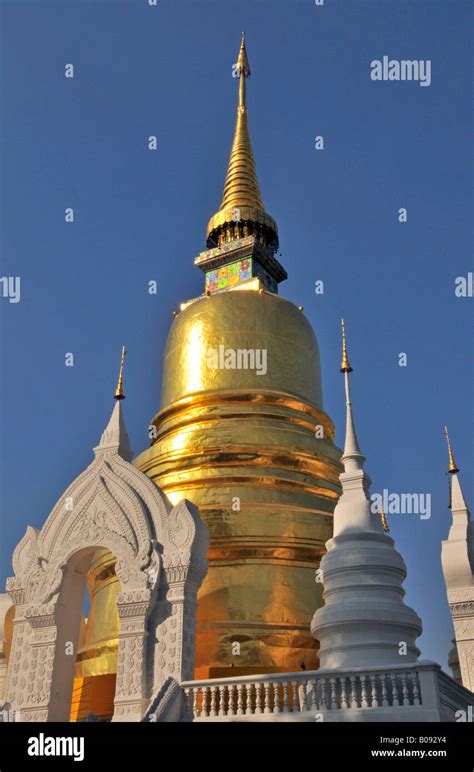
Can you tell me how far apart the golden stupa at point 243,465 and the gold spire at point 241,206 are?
63mm

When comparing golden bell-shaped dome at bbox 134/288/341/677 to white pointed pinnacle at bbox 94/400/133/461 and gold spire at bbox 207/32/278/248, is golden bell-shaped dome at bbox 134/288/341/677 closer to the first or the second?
white pointed pinnacle at bbox 94/400/133/461

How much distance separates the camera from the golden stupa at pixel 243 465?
12711 mm

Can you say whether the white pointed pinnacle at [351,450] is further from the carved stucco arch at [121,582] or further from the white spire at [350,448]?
the carved stucco arch at [121,582]

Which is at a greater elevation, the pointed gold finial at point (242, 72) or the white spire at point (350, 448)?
the pointed gold finial at point (242, 72)

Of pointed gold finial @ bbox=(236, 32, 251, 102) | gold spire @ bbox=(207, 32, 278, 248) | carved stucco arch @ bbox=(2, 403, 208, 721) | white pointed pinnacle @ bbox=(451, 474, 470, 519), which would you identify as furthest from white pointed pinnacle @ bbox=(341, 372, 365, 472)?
pointed gold finial @ bbox=(236, 32, 251, 102)

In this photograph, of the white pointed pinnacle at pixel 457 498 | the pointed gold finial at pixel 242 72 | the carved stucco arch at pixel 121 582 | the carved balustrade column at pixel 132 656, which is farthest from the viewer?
the pointed gold finial at pixel 242 72

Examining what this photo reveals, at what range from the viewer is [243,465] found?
14.9 m

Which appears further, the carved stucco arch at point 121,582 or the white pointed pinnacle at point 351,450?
the white pointed pinnacle at point 351,450

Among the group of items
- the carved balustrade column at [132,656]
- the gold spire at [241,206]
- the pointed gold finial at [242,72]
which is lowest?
the carved balustrade column at [132,656]

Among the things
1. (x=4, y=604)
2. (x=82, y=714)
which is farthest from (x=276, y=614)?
(x=4, y=604)

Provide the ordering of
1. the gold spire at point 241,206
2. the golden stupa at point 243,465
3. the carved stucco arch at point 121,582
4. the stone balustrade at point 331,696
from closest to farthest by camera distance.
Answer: the stone balustrade at point 331,696 → the carved stucco arch at point 121,582 → the golden stupa at point 243,465 → the gold spire at point 241,206

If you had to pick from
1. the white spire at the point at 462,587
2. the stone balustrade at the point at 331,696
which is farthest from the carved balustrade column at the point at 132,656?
the white spire at the point at 462,587
